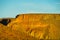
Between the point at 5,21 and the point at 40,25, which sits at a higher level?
the point at 5,21

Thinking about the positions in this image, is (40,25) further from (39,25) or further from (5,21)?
(5,21)

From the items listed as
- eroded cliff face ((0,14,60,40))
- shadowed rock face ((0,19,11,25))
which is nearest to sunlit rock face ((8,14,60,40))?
eroded cliff face ((0,14,60,40))

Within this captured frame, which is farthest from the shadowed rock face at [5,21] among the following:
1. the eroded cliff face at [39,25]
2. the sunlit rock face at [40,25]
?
the sunlit rock face at [40,25]

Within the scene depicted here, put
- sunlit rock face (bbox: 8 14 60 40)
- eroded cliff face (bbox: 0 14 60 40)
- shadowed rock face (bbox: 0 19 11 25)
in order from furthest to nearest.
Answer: shadowed rock face (bbox: 0 19 11 25), sunlit rock face (bbox: 8 14 60 40), eroded cliff face (bbox: 0 14 60 40)

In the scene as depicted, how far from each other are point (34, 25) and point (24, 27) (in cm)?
342

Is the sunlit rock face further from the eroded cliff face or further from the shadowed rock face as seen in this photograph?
the shadowed rock face

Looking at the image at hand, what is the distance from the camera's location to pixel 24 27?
272 feet

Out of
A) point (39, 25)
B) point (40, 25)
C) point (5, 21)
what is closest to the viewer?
point (40, 25)

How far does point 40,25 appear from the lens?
80812 millimetres

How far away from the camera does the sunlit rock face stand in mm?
73312

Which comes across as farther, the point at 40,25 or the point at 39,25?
the point at 39,25

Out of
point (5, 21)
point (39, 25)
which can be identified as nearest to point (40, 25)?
point (39, 25)

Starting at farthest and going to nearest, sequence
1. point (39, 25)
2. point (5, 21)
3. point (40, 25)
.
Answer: point (5, 21), point (39, 25), point (40, 25)

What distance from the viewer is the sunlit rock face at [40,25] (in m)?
73.3
